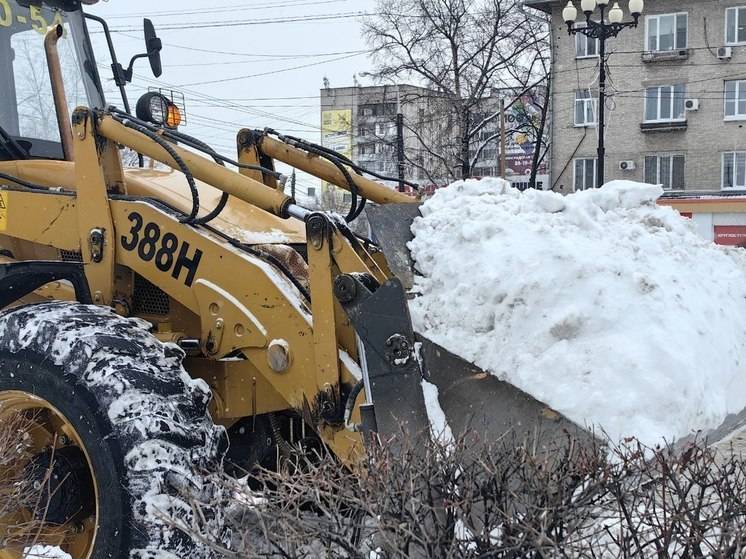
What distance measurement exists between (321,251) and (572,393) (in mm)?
1156

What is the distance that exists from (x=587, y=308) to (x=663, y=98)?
30887 mm

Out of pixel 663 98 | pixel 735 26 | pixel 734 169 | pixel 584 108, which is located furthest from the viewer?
pixel 584 108

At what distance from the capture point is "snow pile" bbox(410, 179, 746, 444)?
10.0 feet

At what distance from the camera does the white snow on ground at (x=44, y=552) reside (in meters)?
3.33

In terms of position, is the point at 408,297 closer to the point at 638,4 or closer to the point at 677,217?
the point at 677,217

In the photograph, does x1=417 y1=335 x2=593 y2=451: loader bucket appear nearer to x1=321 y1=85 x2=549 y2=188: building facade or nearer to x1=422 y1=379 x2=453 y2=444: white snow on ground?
x1=422 y1=379 x2=453 y2=444: white snow on ground

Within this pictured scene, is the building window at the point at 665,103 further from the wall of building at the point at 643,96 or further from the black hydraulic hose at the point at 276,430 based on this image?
the black hydraulic hose at the point at 276,430

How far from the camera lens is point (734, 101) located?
30.6 metres

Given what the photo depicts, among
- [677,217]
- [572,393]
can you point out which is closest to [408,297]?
[572,393]

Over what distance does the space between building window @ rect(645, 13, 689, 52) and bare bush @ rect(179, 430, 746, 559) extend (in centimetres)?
3225

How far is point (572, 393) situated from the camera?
10.0 ft

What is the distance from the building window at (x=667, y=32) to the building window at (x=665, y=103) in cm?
154

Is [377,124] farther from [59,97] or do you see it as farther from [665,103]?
[59,97]

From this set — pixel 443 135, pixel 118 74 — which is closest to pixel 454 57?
pixel 443 135
